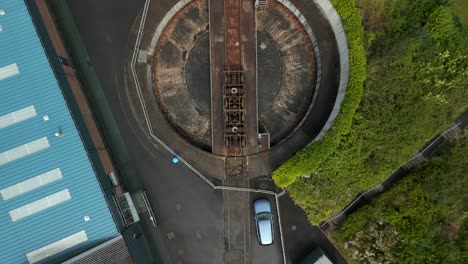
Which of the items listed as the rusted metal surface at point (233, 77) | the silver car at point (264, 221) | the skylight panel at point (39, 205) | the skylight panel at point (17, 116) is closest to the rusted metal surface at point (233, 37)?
the rusted metal surface at point (233, 77)

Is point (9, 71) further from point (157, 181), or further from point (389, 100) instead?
point (389, 100)

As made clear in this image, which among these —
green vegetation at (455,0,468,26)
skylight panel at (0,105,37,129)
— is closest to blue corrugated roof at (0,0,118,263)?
skylight panel at (0,105,37,129)

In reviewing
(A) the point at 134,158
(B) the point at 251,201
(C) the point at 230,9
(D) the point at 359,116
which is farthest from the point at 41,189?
(D) the point at 359,116

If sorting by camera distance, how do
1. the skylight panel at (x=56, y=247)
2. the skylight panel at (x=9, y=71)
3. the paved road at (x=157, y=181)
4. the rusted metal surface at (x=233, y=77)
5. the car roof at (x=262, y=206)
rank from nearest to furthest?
the skylight panel at (x=56, y=247) → the skylight panel at (x=9, y=71) → the car roof at (x=262, y=206) → the rusted metal surface at (x=233, y=77) → the paved road at (x=157, y=181)

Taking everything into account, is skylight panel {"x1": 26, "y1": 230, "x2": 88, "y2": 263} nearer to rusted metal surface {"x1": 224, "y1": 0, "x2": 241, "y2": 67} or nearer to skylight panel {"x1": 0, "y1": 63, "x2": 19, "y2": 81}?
skylight panel {"x1": 0, "y1": 63, "x2": 19, "y2": 81}

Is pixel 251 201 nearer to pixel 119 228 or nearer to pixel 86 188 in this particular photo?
pixel 119 228

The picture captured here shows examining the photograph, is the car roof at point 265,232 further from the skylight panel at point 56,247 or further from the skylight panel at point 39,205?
the skylight panel at point 39,205
